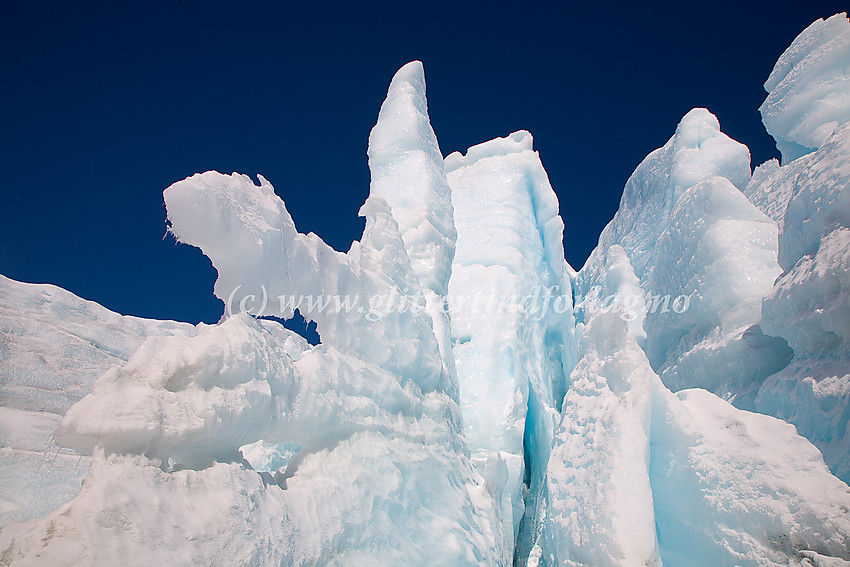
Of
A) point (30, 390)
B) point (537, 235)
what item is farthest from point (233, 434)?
point (537, 235)

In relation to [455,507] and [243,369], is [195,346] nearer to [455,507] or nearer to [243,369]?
[243,369]

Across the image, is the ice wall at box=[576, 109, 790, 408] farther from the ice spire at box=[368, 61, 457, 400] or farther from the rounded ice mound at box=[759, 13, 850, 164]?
the rounded ice mound at box=[759, 13, 850, 164]

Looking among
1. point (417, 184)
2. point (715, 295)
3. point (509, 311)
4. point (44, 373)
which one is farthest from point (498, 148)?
point (44, 373)

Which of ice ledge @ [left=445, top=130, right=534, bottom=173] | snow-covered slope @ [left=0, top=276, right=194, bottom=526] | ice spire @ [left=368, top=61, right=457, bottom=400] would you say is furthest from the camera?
ice ledge @ [left=445, top=130, right=534, bottom=173]

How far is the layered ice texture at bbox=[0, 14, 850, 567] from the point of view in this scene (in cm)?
207

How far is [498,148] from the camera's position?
43.6 ft

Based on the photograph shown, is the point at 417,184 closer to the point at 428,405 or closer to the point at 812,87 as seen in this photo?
the point at 428,405

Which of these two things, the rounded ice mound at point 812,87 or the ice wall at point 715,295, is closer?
the ice wall at point 715,295

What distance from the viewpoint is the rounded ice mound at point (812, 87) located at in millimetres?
8680

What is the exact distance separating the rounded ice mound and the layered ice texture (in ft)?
0.14

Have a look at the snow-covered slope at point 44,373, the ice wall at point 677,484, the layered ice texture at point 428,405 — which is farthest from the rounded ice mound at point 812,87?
the snow-covered slope at point 44,373

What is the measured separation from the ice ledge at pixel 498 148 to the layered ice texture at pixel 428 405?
4.49m

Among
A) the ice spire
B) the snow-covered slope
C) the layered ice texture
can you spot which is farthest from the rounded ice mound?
the snow-covered slope

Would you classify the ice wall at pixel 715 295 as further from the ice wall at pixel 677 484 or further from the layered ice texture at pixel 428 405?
the ice wall at pixel 677 484
